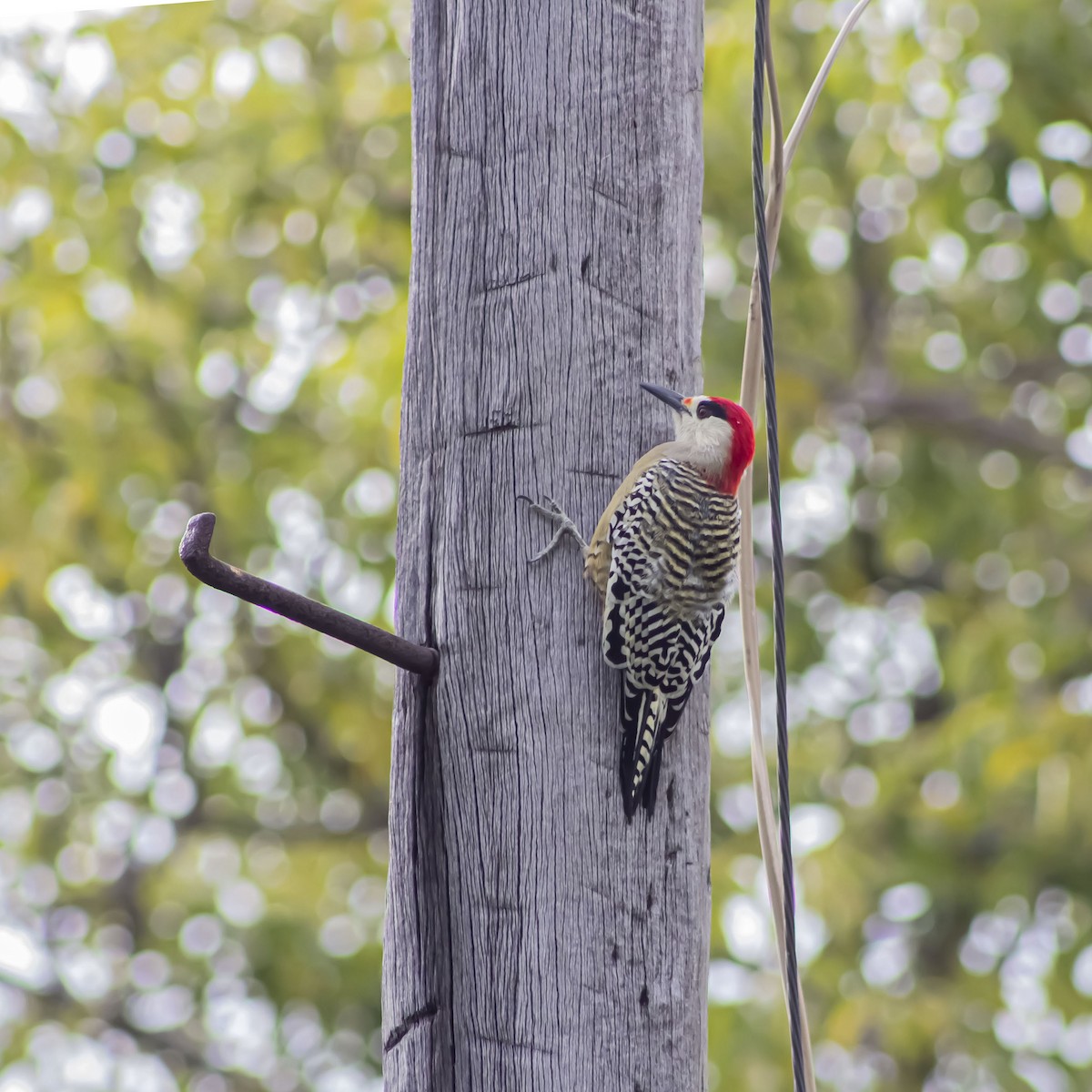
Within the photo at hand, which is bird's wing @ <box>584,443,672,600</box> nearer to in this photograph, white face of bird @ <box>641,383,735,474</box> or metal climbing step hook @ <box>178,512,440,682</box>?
white face of bird @ <box>641,383,735,474</box>

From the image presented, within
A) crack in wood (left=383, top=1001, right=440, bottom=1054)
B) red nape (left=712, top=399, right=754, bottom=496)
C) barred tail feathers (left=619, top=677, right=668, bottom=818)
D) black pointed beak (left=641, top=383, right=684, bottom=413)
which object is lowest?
crack in wood (left=383, top=1001, right=440, bottom=1054)

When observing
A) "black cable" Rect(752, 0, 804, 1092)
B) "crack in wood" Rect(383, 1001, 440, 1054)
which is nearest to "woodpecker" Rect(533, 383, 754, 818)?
"black cable" Rect(752, 0, 804, 1092)

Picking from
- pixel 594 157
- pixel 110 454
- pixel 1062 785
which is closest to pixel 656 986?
pixel 594 157

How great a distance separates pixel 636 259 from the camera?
1940 millimetres

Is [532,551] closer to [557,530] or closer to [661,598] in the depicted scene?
[557,530]

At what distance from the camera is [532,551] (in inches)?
72.4

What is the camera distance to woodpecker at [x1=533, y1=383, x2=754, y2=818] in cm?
183

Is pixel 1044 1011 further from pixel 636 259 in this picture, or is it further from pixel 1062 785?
pixel 636 259

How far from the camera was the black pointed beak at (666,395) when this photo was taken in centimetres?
195

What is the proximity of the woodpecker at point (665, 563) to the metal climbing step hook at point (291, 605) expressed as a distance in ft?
0.81

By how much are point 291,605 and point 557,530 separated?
417 mm

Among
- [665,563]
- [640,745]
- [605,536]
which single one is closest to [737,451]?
[665,563]

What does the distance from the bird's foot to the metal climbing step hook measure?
0.21 metres

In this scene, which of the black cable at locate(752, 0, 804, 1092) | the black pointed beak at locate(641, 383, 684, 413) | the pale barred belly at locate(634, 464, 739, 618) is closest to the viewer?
the black cable at locate(752, 0, 804, 1092)
